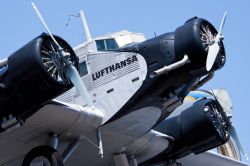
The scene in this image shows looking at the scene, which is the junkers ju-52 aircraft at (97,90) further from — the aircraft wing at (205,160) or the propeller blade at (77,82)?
the aircraft wing at (205,160)

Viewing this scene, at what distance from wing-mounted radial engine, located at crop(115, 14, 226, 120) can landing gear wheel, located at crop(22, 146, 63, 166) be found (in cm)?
320

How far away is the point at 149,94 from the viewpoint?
2377cm

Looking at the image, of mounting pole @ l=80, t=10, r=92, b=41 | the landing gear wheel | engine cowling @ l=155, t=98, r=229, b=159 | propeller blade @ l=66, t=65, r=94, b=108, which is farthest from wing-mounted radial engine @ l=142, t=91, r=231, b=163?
the landing gear wheel

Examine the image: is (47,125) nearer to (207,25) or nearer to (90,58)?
A: (90,58)

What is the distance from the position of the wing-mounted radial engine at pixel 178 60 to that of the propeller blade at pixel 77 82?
190cm

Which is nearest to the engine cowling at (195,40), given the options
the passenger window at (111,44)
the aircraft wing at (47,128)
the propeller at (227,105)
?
the passenger window at (111,44)

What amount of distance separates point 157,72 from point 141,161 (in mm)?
5807

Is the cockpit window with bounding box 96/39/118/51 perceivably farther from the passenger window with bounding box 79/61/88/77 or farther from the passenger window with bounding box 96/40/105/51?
the passenger window with bounding box 79/61/88/77

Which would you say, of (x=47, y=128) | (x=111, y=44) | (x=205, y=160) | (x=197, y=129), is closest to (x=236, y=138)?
(x=197, y=129)

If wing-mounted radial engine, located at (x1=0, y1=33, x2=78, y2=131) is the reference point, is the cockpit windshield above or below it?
below

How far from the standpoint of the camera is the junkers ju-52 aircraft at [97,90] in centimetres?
2050

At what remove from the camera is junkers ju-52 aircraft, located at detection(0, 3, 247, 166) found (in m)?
20.5

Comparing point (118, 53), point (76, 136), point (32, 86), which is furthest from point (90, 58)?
point (32, 86)

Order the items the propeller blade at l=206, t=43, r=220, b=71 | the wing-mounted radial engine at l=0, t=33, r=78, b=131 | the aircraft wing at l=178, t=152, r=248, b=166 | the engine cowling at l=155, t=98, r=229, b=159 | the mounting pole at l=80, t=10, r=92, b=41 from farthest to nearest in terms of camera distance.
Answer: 1. the aircraft wing at l=178, t=152, r=248, b=166
2. the engine cowling at l=155, t=98, r=229, b=159
3. the mounting pole at l=80, t=10, r=92, b=41
4. the propeller blade at l=206, t=43, r=220, b=71
5. the wing-mounted radial engine at l=0, t=33, r=78, b=131
